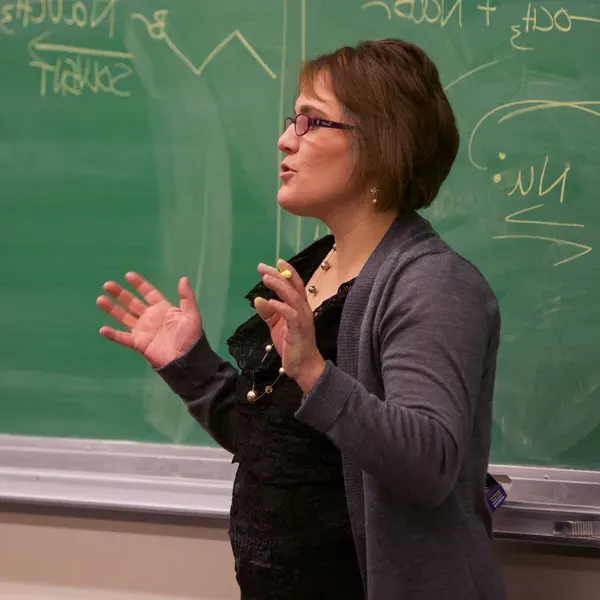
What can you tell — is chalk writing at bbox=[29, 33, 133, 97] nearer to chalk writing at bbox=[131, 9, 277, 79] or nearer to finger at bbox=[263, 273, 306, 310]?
chalk writing at bbox=[131, 9, 277, 79]

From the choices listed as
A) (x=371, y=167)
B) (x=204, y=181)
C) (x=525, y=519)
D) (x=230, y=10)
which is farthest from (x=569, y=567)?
(x=230, y=10)

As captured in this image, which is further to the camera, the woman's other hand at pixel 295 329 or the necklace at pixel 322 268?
the necklace at pixel 322 268

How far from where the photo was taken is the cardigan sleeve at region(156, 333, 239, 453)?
3.81 feet

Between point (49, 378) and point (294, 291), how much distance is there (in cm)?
91

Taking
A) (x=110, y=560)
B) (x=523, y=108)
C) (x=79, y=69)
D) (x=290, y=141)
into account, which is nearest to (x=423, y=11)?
(x=523, y=108)

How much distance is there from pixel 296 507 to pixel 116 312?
0.43m

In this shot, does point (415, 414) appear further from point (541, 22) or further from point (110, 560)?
point (110, 560)

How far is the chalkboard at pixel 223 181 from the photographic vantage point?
52.4 inches

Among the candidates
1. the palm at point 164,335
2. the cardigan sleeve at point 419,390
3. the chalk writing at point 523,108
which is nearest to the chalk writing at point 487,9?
the chalk writing at point 523,108

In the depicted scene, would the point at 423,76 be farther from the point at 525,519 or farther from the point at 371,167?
the point at 525,519

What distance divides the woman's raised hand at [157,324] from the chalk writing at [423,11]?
0.65 m

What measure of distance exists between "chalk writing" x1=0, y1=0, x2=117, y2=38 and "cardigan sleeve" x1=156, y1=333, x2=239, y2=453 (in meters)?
0.72

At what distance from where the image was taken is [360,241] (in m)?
1.05

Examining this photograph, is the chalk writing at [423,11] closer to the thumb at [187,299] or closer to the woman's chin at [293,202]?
the woman's chin at [293,202]
